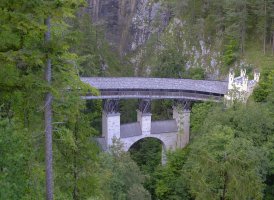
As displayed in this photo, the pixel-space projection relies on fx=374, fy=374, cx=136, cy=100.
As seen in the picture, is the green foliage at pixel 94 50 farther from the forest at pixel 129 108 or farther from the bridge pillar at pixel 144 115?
the bridge pillar at pixel 144 115

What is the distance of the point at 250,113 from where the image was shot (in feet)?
79.8

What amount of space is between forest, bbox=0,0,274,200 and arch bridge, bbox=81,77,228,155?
1.46 meters

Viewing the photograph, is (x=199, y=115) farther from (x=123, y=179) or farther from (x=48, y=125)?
(x=48, y=125)

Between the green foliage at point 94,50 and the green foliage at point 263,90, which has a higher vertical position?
the green foliage at point 94,50

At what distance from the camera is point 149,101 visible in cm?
3120

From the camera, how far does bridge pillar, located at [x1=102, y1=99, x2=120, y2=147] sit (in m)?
30.1

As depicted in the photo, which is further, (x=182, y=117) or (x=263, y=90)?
(x=182, y=117)

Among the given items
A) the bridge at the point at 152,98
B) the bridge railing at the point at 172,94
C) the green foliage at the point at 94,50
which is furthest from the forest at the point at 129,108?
the bridge at the point at 152,98

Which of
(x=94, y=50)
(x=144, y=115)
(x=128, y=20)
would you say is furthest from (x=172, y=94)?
(x=128, y=20)

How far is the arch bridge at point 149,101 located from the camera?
30.2 meters

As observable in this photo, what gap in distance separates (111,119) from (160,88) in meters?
4.79

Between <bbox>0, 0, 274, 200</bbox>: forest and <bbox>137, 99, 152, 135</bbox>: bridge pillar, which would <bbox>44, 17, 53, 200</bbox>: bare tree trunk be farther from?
<bbox>137, 99, 152, 135</bbox>: bridge pillar

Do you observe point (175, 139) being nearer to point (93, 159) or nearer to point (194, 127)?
point (194, 127)

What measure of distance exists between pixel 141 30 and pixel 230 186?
139 ft
